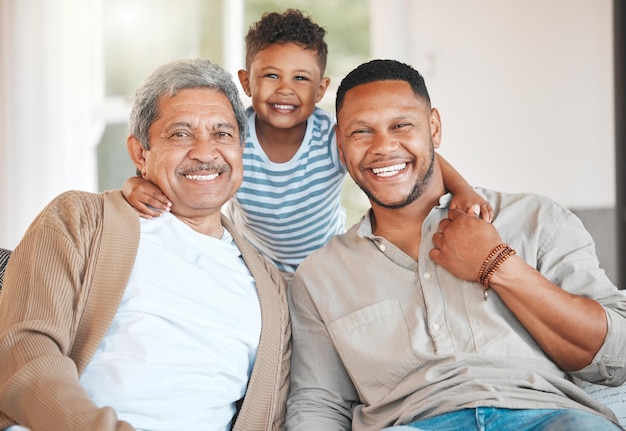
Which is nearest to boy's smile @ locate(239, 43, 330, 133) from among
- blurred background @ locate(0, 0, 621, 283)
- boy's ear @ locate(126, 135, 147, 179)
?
boy's ear @ locate(126, 135, 147, 179)

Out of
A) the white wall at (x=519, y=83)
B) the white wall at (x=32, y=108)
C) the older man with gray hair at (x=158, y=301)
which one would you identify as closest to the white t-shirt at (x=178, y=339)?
the older man with gray hair at (x=158, y=301)

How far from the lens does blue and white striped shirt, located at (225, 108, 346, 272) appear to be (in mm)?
2480

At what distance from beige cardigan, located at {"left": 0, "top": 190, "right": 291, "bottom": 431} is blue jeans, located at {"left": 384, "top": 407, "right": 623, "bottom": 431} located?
1.25 feet

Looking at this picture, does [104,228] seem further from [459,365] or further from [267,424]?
[459,365]

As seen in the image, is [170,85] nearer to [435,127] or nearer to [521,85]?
[435,127]

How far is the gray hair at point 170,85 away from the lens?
6.45ft

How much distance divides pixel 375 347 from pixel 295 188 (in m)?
0.80

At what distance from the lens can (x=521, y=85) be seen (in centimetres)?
370

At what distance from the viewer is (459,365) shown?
1714mm

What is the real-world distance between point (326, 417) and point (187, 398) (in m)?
0.33

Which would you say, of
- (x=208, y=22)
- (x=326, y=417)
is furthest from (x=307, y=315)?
(x=208, y=22)

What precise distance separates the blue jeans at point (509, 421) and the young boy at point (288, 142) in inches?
38.5

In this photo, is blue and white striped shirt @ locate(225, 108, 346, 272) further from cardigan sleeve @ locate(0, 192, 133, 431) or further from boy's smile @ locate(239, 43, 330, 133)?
cardigan sleeve @ locate(0, 192, 133, 431)

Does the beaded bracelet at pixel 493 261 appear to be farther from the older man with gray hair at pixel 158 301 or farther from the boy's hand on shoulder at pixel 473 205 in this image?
the older man with gray hair at pixel 158 301
